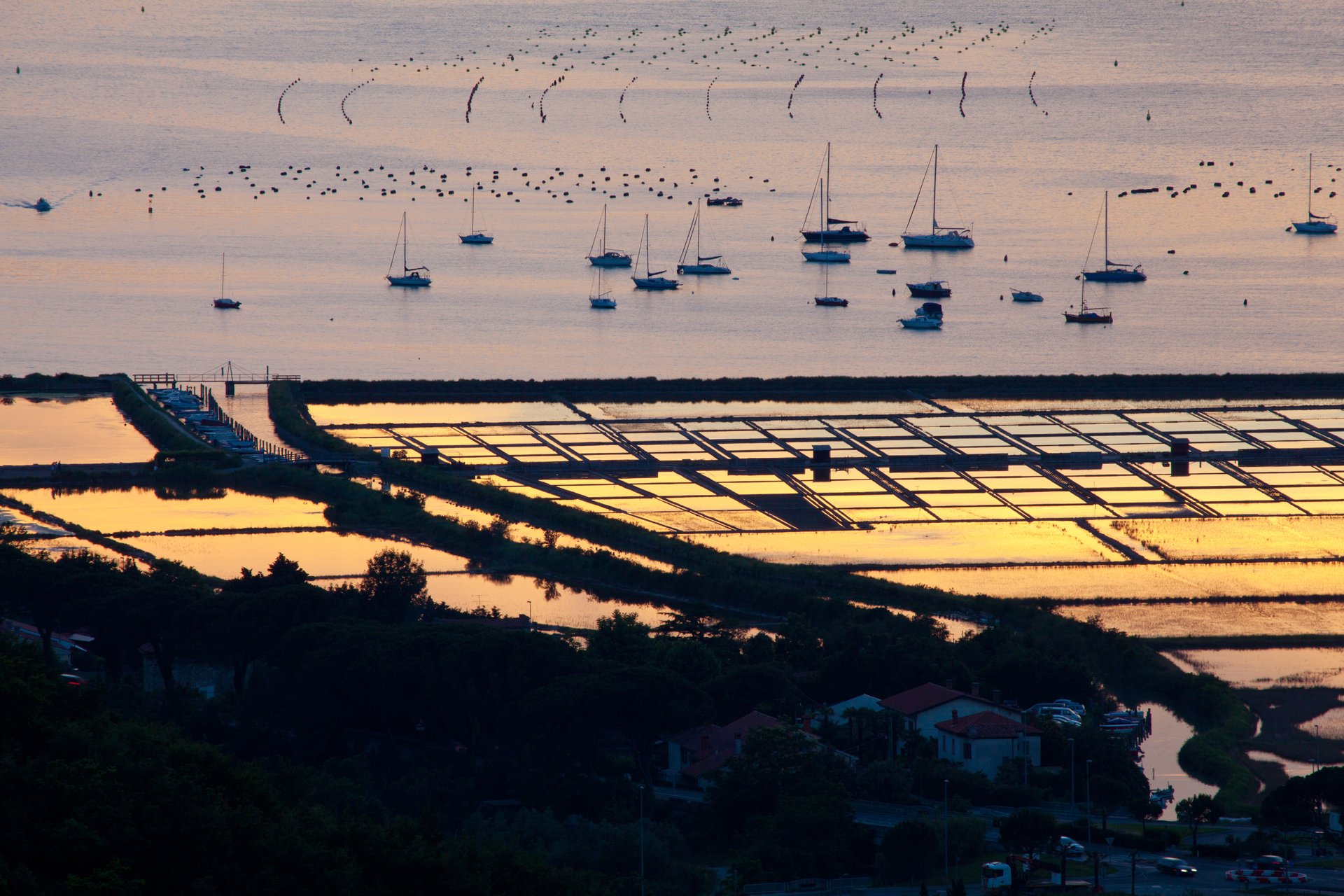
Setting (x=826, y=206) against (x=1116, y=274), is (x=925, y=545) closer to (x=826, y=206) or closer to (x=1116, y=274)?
(x=1116, y=274)

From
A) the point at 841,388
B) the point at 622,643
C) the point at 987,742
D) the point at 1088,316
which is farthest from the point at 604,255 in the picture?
the point at 987,742

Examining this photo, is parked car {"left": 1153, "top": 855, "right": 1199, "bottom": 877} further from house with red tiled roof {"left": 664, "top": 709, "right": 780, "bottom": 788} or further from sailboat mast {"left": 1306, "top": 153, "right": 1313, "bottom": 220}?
sailboat mast {"left": 1306, "top": 153, "right": 1313, "bottom": 220}

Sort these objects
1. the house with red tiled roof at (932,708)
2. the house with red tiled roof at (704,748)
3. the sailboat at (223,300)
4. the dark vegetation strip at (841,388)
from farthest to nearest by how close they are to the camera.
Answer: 1. the sailboat at (223,300)
2. the dark vegetation strip at (841,388)
3. the house with red tiled roof at (932,708)
4. the house with red tiled roof at (704,748)

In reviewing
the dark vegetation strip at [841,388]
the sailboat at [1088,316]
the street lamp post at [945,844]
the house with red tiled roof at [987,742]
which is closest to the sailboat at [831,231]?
the sailboat at [1088,316]

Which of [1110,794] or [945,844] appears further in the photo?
[1110,794]

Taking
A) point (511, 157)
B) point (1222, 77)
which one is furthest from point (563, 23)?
point (511, 157)

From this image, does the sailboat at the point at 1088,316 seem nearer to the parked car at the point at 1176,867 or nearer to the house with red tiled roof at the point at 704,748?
the house with red tiled roof at the point at 704,748

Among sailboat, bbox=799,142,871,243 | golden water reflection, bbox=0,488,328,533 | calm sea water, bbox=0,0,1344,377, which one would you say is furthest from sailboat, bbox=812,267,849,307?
golden water reflection, bbox=0,488,328,533
